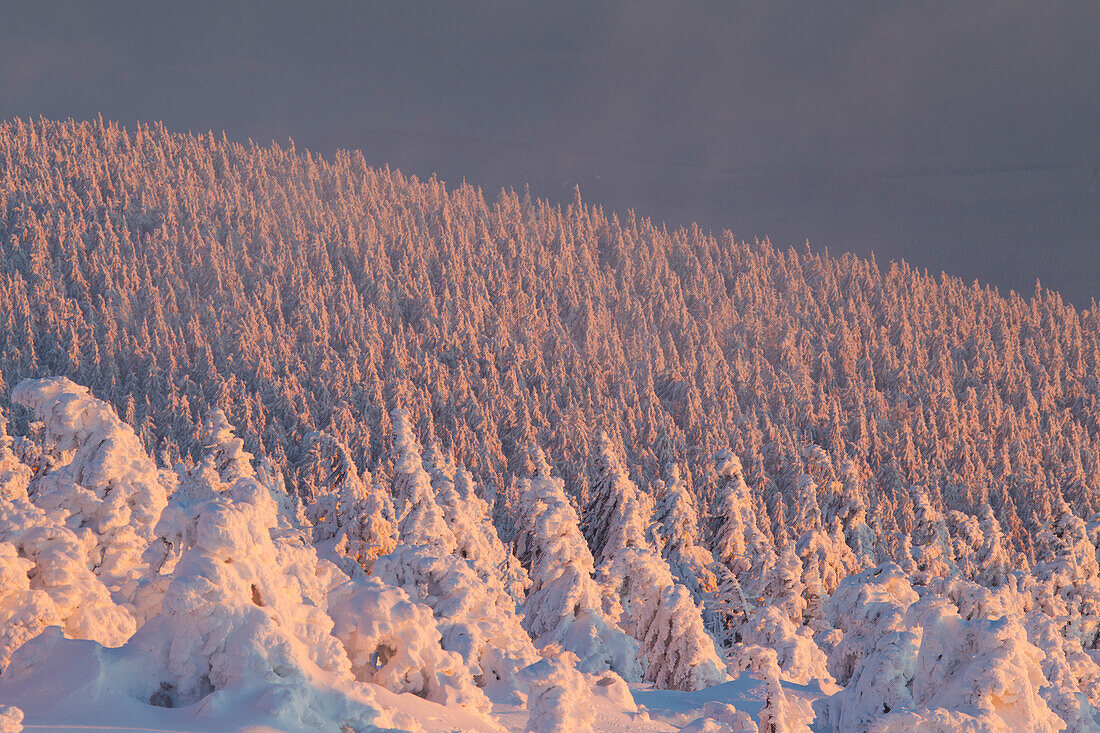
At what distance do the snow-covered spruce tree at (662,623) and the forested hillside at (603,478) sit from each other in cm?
9

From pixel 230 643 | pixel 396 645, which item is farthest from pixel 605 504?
pixel 230 643

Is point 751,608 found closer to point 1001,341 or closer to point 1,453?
point 1,453

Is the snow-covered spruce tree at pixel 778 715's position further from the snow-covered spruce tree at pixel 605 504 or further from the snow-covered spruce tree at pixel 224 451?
the snow-covered spruce tree at pixel 224 451

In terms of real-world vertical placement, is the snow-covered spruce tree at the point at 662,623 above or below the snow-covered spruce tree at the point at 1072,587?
below

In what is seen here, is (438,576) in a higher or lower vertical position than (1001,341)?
lower

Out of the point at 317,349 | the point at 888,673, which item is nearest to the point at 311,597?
the point at 888,673

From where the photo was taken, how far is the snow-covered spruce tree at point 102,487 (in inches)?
678

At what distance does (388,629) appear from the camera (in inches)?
543

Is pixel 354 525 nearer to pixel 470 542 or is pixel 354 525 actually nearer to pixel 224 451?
pixel 470 542

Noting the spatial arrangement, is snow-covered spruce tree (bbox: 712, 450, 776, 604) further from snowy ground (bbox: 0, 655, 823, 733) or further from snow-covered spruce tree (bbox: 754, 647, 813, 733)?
snowy ground (bbox: 0, 655, 823, 733)

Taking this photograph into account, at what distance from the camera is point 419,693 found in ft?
46.1

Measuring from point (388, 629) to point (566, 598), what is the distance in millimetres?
13962

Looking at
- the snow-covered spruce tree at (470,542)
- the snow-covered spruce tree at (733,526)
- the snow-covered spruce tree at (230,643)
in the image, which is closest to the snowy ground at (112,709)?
the snow-covered spruce tree at (230,643)

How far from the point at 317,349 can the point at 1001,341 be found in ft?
460
